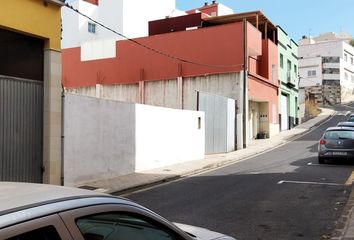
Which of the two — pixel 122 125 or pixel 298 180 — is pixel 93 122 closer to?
pixel 122 125

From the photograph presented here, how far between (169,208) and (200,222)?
4.97 ft

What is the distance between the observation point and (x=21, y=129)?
39.6 ft

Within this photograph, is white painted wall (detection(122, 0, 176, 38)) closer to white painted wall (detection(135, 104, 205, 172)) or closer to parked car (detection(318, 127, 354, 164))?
white painted wall (detection(135, 104, 205, 172))

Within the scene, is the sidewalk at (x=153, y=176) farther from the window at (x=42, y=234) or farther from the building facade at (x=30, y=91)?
the window at (x=42, y=234)

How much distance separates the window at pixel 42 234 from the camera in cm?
209

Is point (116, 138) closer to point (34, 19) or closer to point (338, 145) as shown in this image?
point (34, 19)

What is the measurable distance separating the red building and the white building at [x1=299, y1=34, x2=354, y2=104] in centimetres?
4113

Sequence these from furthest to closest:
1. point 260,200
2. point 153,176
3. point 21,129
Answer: point 153,176, point 21,129, point 260,200

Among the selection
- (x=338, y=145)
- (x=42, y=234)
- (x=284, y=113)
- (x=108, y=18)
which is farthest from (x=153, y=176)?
(x=108, y=18)

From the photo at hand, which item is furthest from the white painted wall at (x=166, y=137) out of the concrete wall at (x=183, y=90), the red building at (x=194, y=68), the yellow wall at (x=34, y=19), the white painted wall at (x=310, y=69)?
the white painted wall at (x=310, y=69)

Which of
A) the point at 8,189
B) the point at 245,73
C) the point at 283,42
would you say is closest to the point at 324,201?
the point at 8,189

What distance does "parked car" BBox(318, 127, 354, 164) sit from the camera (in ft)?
61.2

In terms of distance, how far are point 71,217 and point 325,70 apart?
7972 cm

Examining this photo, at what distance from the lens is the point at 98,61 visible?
3591 centimetres
